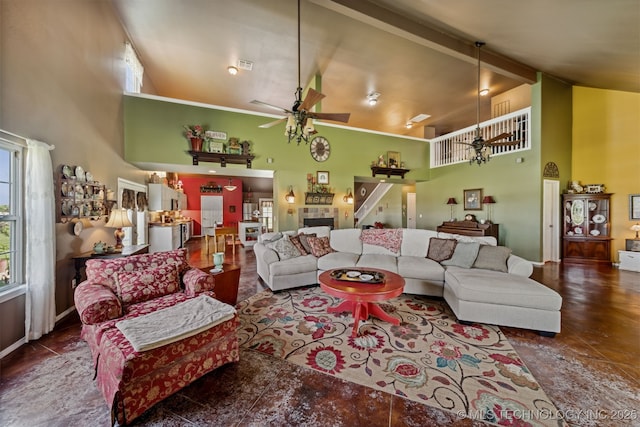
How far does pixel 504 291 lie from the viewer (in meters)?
2.58

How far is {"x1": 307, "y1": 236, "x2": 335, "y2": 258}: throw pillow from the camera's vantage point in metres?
4.25

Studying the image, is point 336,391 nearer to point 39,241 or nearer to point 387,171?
point 39,241

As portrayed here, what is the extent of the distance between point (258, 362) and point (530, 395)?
211cm

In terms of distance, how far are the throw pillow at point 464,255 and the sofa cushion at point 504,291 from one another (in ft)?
1.56

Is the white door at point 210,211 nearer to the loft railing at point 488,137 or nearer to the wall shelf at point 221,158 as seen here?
the wall shelf at point 221,158

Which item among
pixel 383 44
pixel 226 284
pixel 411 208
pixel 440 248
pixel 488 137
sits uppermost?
pixel 383 44

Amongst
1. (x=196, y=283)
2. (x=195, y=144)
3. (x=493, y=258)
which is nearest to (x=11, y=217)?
(x=196, y=283)

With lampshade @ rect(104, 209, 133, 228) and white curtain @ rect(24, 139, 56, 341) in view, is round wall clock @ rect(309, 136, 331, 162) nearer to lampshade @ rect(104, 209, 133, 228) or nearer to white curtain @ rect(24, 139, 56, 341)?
lampshade @ rect(104, 209, 133, 228)

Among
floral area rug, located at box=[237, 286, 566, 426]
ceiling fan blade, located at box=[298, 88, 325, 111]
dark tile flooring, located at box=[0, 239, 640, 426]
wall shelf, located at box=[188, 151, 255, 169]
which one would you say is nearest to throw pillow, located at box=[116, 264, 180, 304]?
A: dark tile flooring, located at box=[0, 239, 640, 426]

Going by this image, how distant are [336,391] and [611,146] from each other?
8.35 m

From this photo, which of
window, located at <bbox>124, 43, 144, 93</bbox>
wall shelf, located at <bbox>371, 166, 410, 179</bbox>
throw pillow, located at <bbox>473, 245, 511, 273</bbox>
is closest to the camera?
throw pillow, located at <bbox>473, 245, 511, 273</bbox>

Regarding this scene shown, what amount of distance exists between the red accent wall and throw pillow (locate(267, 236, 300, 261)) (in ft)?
24.8

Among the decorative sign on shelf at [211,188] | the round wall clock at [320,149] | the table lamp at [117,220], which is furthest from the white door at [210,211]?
the table lamp at [117,220]

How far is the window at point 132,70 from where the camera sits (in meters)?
4.83
